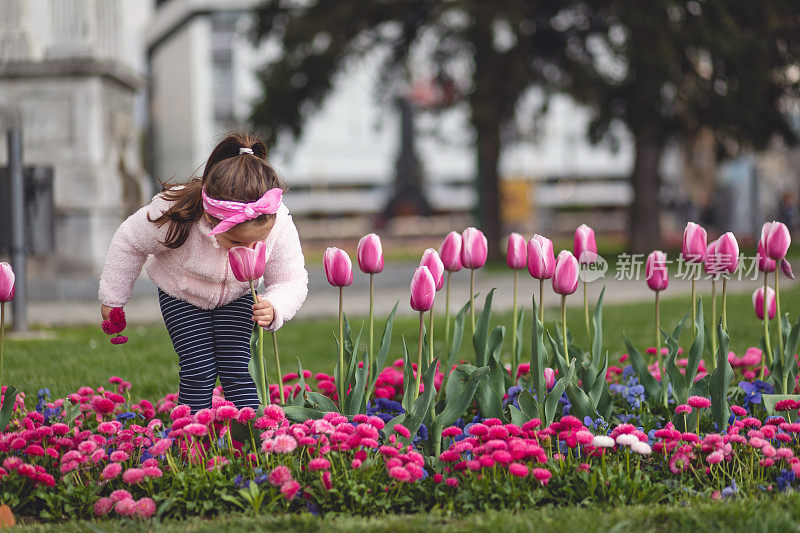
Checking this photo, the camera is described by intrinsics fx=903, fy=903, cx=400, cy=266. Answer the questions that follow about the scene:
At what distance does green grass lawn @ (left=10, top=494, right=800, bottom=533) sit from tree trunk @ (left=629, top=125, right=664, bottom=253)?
14187mm

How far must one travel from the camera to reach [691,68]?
558 inches

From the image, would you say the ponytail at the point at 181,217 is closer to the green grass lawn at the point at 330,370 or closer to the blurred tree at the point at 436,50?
the green grass lawn at the point at 330,370

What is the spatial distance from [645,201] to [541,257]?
14039 millimetres

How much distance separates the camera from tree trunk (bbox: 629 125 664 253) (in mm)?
16250

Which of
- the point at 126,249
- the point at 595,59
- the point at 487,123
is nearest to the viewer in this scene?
the point at 126,249

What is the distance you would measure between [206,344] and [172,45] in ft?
183

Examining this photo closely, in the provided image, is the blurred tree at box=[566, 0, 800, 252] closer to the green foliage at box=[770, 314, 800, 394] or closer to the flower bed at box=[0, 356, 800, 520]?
the green foliage at box=[770, 314, 800, 394]

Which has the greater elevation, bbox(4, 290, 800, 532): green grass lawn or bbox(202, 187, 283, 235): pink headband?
bbox(202, 187, 283, 235): pink headband

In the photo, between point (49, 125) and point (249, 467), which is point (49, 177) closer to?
point (49, 125)

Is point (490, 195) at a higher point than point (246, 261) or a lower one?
higher

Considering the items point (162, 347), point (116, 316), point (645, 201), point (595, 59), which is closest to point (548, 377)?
point (116, 316)

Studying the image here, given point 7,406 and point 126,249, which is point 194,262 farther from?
point 7,406

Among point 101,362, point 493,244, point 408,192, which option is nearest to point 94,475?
point 101,362

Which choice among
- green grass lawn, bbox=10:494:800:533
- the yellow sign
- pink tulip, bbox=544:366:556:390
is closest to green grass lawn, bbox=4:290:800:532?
green grass lawn, bbox=10:494:800:533
